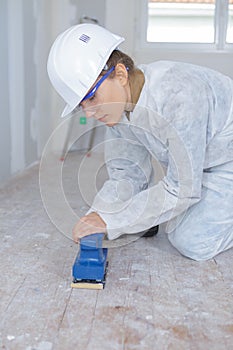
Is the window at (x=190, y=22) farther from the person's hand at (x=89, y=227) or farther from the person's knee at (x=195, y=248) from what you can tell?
the person's hand at (x=89, y=227)

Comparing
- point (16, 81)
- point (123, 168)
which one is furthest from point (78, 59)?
point (16, 81)

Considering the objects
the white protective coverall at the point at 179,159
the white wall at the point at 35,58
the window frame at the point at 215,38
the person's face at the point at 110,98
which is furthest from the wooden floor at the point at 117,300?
the window frame at the point at 215,38

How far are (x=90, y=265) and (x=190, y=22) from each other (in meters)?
3.87

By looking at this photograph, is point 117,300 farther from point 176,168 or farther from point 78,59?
point 78,59

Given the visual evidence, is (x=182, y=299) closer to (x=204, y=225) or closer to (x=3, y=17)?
(x=204, y=225)

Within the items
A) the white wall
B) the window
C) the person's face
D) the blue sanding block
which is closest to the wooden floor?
the blue sanding block

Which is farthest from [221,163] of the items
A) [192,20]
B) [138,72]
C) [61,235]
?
[192,20]

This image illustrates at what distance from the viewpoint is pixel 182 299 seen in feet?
3.99

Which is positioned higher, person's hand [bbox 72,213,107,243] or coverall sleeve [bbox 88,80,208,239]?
coverall sleeve [bbox 88,80,208,239]

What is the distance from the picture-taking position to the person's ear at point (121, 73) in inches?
46.7

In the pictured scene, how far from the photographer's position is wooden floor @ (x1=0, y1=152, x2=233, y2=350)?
3.31 feet

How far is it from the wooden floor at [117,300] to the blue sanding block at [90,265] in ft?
0.09

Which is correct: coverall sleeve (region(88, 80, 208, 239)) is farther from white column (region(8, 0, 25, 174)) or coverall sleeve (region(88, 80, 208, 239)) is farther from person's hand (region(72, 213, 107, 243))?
white column (region(8, 0, 25, 174))

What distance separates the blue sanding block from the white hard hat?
39 centimetres
